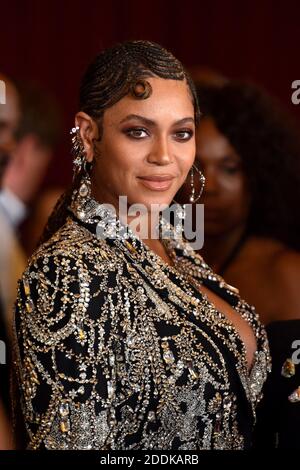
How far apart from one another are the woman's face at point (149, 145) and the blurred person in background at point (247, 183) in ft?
2.53

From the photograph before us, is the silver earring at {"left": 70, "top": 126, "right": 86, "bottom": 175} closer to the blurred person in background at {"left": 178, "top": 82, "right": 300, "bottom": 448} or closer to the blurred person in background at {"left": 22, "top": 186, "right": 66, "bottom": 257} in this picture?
the blurred person in background at {"left": 178, "top": 82, "right": 300, "bottom": 448}

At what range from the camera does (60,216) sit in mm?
1837

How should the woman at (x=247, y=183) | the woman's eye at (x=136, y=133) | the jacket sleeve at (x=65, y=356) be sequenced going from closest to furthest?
the jacket sleeve at (x=65, y=356) < the woman's eye at (x=136, y=133) < the woman at (x=247, y=183)

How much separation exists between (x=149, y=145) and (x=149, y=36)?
3.08m

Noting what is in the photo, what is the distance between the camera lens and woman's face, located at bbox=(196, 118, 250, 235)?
257 centimetres

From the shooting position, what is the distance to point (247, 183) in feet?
8.51

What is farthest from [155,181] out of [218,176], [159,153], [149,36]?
[149,36]

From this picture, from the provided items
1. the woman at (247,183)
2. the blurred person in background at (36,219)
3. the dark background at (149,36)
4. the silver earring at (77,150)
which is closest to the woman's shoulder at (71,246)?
the silver earring at (77,150)

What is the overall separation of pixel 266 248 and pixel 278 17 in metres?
2.29

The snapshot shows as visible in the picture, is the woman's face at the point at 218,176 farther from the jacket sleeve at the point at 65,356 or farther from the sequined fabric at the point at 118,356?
the jacket sleeve at the point at 65,356

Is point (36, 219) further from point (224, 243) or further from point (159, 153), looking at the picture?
point (159, 153)

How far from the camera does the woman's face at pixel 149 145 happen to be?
1697 mm

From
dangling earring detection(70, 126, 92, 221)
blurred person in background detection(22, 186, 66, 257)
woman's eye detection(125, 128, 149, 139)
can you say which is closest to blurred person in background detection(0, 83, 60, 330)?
blurred person in background detection(22, 186, 66, 257)

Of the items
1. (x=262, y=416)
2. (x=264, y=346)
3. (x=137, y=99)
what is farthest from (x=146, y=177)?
(x=262, y=416)
